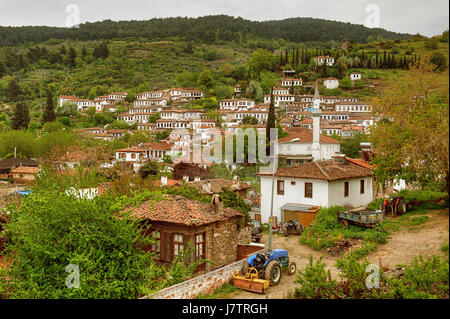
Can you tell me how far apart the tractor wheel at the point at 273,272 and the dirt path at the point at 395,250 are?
0.17 meters

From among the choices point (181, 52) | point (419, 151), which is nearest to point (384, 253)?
point (419, 151)

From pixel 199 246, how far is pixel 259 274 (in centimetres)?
241

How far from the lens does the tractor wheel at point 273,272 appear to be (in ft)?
39.3

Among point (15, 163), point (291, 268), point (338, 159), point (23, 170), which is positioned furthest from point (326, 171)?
point (15, 163)

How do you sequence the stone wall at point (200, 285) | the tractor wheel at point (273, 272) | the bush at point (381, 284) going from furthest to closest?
the tractor wheel at point (273, 272), the stone wall at point (200, 285), the bush at point (381, 284)

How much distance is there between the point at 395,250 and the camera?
1359 centimetres

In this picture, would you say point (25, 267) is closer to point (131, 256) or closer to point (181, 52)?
point (131, 256)

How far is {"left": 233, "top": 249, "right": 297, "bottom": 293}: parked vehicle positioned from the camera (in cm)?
1175

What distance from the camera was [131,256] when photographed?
11.8m

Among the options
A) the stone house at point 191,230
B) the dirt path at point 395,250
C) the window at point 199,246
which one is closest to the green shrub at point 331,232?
the dirt path at point 395,250

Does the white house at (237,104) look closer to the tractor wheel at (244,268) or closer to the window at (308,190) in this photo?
the window at (308,190)

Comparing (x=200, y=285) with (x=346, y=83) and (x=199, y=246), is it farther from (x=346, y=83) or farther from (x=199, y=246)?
(x=346, y=83)
